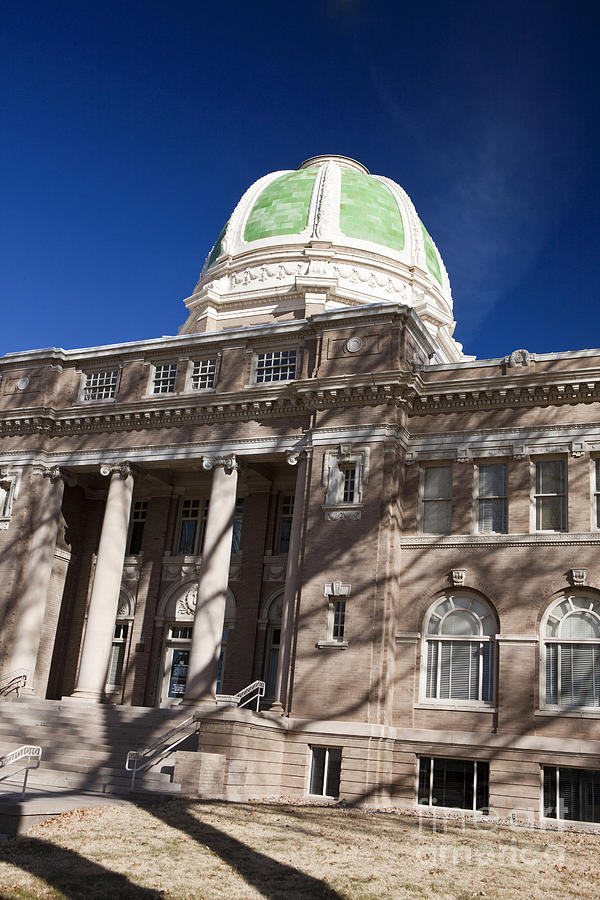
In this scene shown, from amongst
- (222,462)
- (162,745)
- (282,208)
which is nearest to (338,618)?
(162,745)

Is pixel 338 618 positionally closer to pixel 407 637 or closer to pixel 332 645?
pixel 332 645

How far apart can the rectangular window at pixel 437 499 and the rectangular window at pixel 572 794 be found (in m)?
7.65

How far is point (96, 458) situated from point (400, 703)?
14.0 m

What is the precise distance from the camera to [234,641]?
32.7 meters

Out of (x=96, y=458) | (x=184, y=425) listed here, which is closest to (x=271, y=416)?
(x=184, y=425)

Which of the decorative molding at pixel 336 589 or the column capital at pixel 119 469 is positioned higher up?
the column capital at pixel 119 469

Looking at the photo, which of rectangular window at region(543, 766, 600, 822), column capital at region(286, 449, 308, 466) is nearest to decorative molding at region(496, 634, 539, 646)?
rectangular window at region(543, 766, 600, 822)

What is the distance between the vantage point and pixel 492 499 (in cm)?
2855

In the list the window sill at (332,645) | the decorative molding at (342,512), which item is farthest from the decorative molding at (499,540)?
the window sill at (332,645)

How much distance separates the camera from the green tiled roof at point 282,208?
1789 inches

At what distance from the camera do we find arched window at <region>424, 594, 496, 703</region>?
26.8 m

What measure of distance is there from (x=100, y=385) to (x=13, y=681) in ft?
36.2

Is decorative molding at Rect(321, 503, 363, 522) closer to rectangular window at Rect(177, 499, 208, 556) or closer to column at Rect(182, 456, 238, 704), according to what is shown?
column at Rect(182, 456, 238, 704)

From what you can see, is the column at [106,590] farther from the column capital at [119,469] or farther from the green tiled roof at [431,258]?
the green tiled roof at [431,258]
